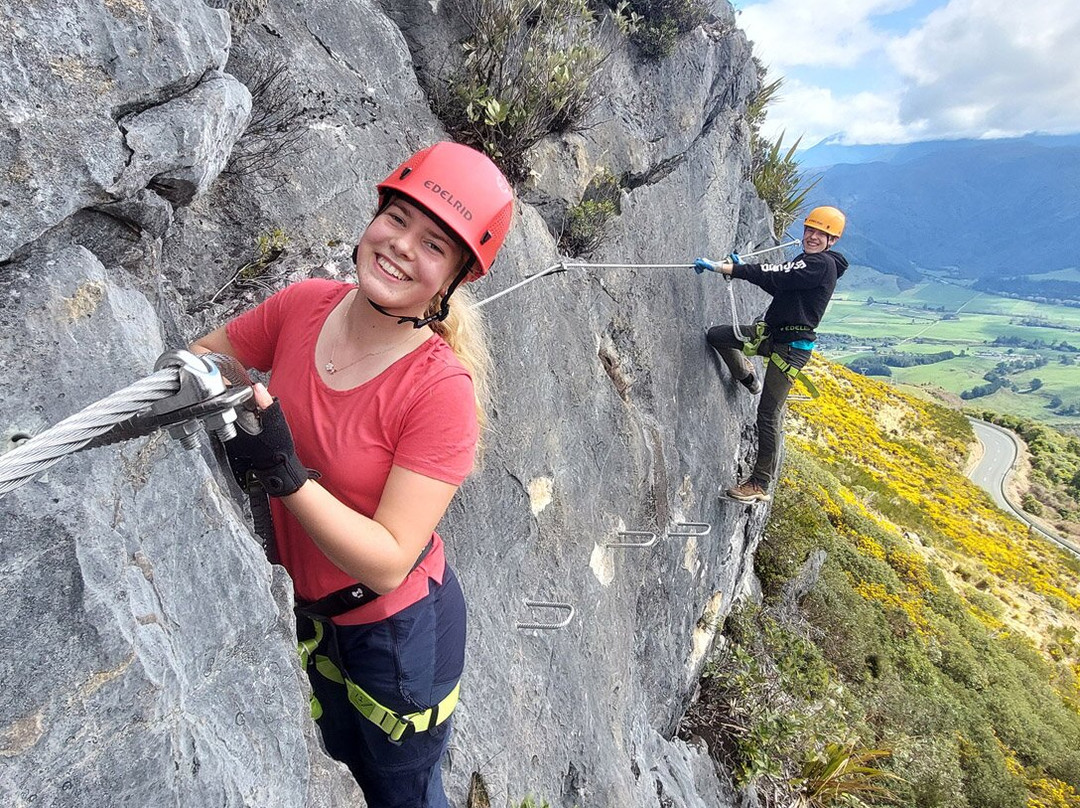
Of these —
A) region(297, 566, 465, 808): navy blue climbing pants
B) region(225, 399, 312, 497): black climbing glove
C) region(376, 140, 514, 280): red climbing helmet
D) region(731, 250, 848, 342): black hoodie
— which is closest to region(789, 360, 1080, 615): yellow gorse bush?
region(731, 250, 848, 342): black hoodie

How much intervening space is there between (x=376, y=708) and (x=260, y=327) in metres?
1.57

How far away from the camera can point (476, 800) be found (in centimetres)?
396

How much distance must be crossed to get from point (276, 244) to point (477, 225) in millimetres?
1808

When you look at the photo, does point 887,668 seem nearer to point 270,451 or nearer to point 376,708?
point 376,708

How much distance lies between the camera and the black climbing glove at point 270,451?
180 centimetres

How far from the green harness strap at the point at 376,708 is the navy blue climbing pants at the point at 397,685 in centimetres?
3

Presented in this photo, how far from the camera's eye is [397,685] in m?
2.57

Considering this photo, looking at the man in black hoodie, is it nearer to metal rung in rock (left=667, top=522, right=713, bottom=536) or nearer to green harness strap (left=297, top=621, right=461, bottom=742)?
metal rung in rock (left=667, top=522, right=713, bottom=536)

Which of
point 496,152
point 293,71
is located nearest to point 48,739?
point 293,71

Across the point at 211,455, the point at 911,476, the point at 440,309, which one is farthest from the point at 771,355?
the point at 911,476

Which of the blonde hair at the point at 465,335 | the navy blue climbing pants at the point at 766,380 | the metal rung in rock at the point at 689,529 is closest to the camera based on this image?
the blonde hair at the point at 465,335

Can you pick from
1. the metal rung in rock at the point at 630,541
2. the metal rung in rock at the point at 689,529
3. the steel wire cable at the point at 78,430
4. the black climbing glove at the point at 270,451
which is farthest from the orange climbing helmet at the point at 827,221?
the steel wire cable at the point at 78,430

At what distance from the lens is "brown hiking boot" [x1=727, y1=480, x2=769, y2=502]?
923 cm

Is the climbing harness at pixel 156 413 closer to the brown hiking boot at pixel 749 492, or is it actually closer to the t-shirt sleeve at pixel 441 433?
the t-shirt sleeve at pixel 441 433
